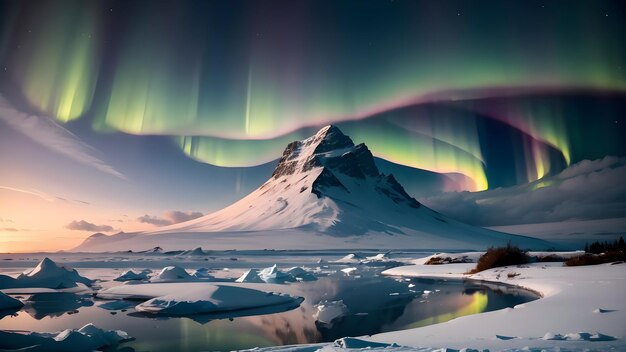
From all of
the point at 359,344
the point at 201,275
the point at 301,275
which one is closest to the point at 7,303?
the point at 359,344

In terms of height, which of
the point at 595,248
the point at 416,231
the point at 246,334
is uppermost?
the point at 416,231

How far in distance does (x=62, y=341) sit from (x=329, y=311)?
978 cm

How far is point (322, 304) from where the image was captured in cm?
2069

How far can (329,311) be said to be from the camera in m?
18.5

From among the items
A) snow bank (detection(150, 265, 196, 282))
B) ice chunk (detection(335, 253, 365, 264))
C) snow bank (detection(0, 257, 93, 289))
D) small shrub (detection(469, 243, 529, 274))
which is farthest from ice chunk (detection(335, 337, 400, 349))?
ice chunk (detection(335, 253, 365, 264))

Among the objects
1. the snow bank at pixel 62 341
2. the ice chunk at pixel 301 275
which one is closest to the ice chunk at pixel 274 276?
the ice chunk at pixel 301 275

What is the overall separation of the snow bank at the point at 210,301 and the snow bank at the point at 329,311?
4.67 ft

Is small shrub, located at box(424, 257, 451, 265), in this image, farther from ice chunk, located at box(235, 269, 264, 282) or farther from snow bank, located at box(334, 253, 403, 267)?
ice chunk, located at box(235, 269, 264, 282)

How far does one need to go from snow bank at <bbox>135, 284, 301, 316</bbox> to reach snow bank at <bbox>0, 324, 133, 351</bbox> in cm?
542

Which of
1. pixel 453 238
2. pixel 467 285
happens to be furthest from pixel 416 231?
pixel 467 285

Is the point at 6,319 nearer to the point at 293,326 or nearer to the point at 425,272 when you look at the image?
the point at 293,326

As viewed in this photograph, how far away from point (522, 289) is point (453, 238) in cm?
15126

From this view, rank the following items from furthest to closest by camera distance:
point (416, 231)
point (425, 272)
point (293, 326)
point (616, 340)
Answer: point (416, 231)
point (425, 272)
point (293, 326)
point (616, 340)

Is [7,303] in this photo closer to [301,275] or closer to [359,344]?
[359,344]
